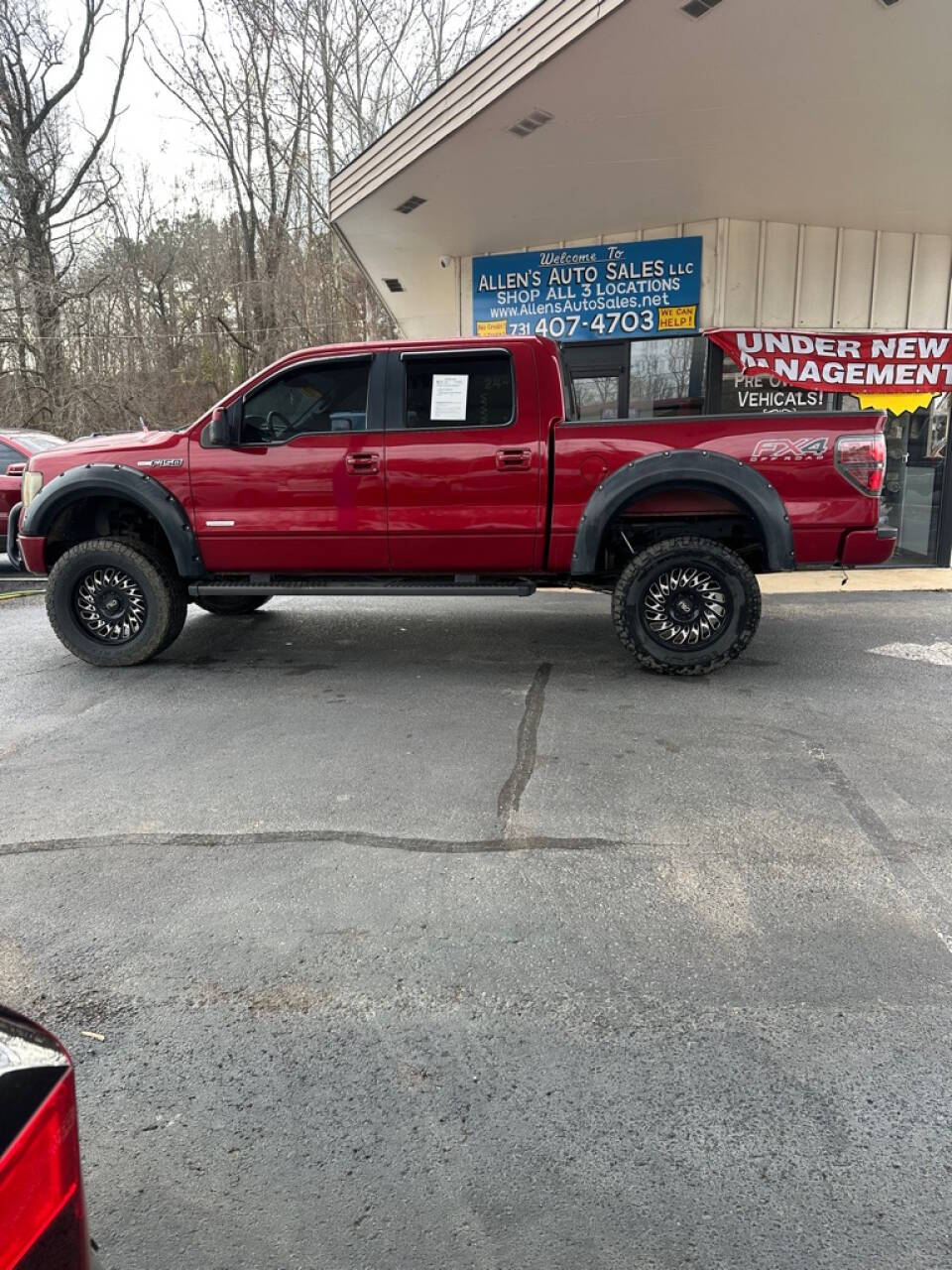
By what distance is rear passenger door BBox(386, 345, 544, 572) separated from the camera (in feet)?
18.8

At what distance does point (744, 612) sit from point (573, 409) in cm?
224

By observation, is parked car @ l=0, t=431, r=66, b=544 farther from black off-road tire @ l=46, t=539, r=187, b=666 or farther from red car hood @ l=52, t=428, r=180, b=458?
black off-road tire @ l=46, t=539, r=187, b=666

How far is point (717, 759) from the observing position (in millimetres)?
4449

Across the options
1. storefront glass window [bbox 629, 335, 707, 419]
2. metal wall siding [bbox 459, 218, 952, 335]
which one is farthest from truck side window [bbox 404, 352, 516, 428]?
metal wall siding [bbox 459, 218, 952, 335]

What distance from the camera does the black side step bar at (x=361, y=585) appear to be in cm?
595

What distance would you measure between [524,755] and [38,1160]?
3581 millimetres

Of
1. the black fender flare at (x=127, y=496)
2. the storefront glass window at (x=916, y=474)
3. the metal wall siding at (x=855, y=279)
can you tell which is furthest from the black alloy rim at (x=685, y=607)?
the metal wall siding at (x=855, y=279)

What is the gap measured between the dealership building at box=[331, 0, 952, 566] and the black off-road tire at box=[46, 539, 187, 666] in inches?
162

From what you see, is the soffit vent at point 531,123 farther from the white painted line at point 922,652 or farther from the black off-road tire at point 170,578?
the white painted line at point 922,652

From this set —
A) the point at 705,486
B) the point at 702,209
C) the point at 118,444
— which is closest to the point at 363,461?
the point at 118,444

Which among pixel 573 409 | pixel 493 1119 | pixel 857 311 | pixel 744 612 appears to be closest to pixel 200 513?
pixel 573 409

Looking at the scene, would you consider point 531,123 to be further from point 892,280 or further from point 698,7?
point 892,280

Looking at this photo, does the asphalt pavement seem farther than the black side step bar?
No

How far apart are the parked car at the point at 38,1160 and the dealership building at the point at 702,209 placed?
5.39m
